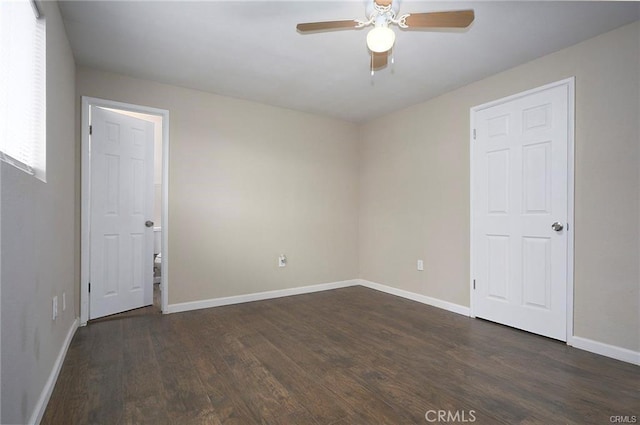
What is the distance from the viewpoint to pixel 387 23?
76.6 inches

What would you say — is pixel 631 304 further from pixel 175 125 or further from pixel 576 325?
pixel 175 125

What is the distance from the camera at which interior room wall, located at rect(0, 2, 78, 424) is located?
126 centimetres

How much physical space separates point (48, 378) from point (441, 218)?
3550 millimetres

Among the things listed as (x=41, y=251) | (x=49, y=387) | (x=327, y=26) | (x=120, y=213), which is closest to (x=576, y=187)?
(x=327, y=26)

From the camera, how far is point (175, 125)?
137 inches

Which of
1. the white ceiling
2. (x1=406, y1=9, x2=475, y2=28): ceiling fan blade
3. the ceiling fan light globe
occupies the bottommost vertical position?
the ceiling fan light globe

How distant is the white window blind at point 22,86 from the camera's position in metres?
1.41

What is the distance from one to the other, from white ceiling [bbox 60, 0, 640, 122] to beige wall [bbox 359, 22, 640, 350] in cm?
21

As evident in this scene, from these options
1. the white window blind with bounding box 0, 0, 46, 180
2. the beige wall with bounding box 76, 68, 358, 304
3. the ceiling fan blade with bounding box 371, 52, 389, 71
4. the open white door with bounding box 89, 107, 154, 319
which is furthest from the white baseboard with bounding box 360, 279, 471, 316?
the white window blind with bounding box 0, 0, 46, 180

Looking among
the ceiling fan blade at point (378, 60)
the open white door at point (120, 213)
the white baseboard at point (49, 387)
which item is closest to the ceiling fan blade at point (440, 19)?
the ceiling fan blade at point (378, 60)

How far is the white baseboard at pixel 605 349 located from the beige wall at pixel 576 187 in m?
0.04

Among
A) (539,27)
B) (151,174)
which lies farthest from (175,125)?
(539,27)

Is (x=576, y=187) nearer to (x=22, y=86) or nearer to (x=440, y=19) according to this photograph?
(x=440, y=19)

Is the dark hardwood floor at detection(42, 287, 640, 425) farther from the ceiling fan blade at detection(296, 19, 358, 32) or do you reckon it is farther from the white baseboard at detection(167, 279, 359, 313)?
the ceiling fan blade at detection(296, 19, 358, 32)
